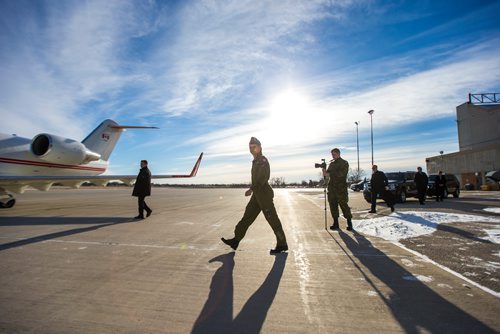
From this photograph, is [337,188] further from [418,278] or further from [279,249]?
[418,278]

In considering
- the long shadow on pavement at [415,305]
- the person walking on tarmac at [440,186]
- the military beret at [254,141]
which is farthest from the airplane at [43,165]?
the person walking on tarmac at [440,186]

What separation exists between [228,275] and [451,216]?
7.64 m

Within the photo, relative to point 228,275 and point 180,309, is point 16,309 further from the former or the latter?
point 228,275

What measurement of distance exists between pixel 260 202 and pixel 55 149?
44.9 ft

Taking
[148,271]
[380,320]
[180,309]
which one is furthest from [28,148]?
[380,320]

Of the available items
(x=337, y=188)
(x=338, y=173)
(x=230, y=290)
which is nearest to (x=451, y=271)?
(x=230, y=290)

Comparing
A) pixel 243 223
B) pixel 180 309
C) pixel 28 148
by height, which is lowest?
pixel 180 309

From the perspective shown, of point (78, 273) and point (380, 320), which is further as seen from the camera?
point (78, 273)

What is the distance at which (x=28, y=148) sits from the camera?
14711mm

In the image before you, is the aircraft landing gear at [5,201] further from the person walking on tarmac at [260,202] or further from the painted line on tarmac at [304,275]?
the painted line on tarmac at [304,275]

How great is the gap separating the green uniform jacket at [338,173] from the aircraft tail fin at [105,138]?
1475 cm

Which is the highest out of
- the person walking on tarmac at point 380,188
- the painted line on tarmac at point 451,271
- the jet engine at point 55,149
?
the jet engine at point 55,149

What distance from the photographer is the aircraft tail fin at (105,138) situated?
61.8 ft

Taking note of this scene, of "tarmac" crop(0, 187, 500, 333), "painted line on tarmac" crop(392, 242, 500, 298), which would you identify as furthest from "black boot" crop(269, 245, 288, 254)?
"painted line on tarmac" crop(392, 242, 500, 298)
